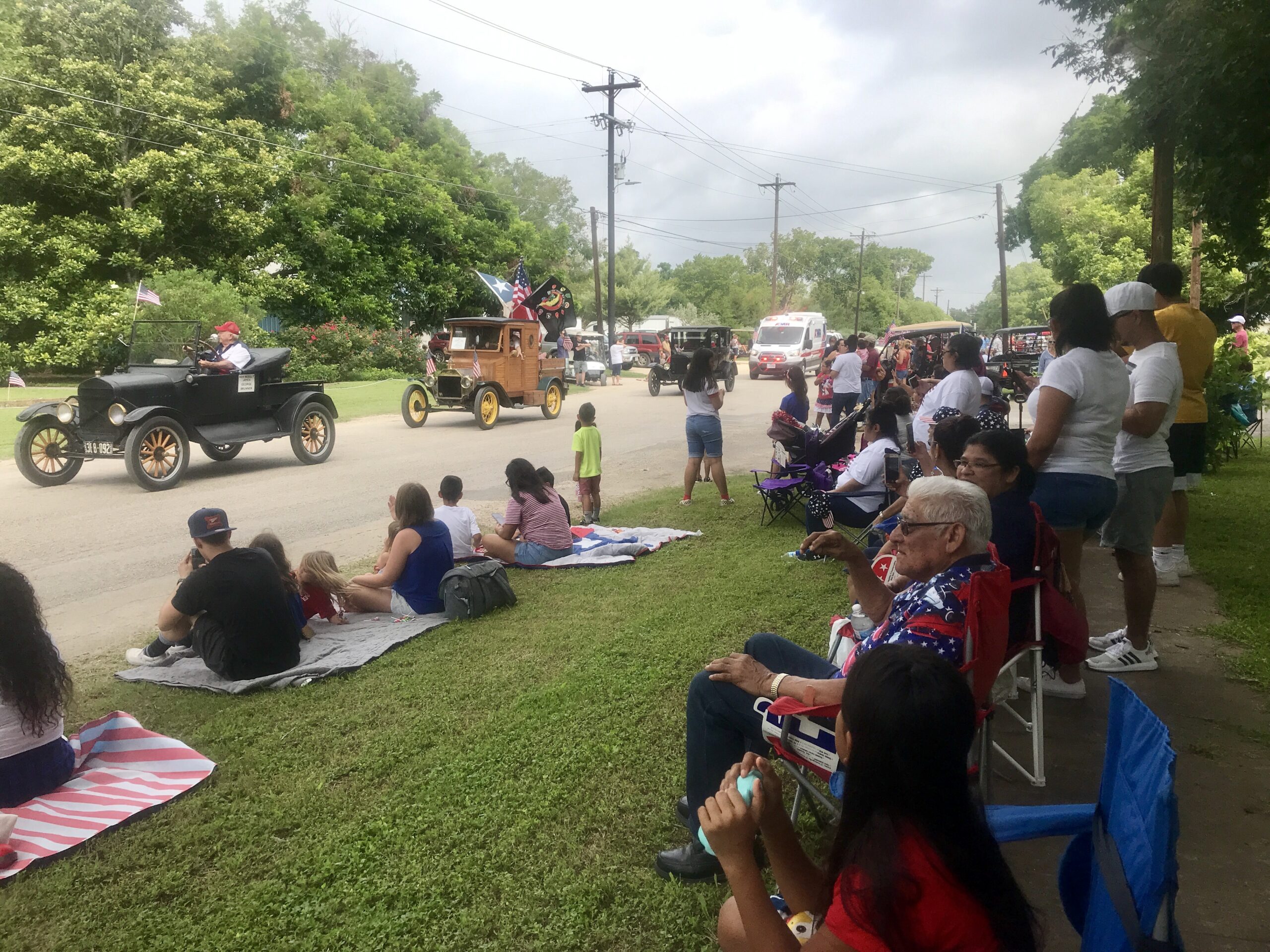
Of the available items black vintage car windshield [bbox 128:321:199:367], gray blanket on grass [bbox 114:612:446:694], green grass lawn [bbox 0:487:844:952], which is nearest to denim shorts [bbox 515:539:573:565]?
gray blanket on grass [bbox 114:612:446:694]

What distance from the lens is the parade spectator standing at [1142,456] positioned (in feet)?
13.7

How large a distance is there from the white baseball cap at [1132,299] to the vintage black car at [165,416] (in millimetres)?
9807

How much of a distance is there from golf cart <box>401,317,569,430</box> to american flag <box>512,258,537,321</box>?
13.4 feet

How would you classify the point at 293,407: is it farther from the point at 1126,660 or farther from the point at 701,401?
the point at 1126,660

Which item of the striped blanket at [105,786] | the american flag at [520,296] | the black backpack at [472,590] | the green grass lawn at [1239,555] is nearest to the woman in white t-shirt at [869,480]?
the green grass lawn at [1239,555]

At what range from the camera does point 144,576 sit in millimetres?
6973

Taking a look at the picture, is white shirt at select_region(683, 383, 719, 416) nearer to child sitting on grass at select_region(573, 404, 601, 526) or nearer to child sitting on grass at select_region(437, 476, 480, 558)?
child sitting on grass at select_region(573, 404, 601, 526)

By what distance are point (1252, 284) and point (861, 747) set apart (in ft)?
31.1

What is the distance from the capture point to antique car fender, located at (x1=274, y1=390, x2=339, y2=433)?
12258 mm

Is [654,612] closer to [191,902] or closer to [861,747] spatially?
[191,902]

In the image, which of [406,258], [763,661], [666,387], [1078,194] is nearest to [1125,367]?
[763,661]

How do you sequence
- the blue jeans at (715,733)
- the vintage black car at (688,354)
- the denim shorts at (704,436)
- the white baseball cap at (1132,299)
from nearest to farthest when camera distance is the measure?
the blue jeans at (715,733) → the white baseball cap at (1132,299) → the denim shorts at (704,436) → the vintage black car at (688,354)

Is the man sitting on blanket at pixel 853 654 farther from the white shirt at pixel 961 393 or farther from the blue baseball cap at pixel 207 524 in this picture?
the white shirt at pixel 961 393

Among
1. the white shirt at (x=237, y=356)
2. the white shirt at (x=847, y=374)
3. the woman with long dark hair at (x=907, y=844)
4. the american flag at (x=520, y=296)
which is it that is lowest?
the woman with long dark hair at (x=907, y=844)
